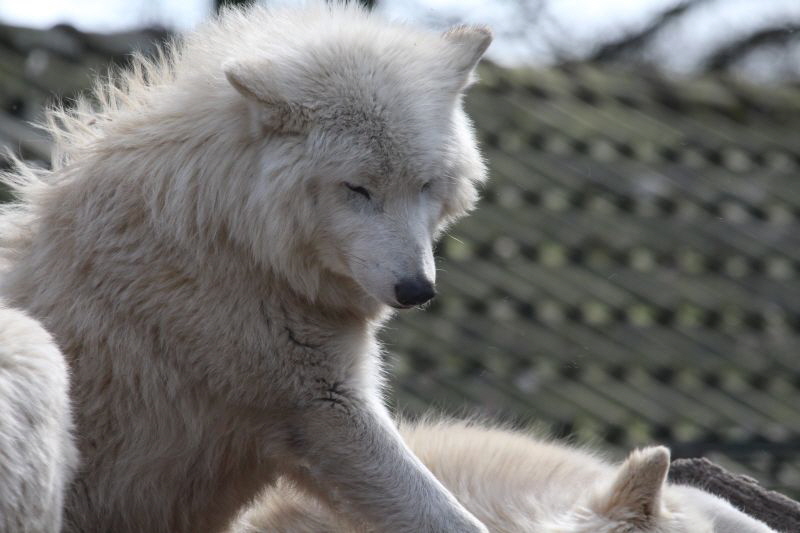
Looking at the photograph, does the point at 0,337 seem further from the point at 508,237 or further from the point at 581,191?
the point at 581,191

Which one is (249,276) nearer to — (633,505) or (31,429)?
(31,429)

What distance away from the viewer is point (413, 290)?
13.9 ft

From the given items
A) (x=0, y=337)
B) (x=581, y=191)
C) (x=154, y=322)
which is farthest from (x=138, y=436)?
(x=581, y=191)

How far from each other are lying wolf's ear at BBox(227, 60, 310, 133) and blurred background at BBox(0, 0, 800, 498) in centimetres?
397

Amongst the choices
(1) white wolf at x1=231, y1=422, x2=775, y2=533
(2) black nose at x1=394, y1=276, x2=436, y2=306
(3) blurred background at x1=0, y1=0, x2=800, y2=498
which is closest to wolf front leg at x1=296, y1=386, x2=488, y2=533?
(1) white wolf at x1=231, y1=422, x2=775, y2=533

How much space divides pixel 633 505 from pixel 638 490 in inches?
2.4

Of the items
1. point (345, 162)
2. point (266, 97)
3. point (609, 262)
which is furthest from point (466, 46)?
point (609, 262)

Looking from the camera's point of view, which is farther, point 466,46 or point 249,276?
point 466,46

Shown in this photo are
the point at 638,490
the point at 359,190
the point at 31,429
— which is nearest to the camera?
the point at 31,429

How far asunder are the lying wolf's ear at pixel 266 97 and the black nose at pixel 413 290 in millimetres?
634

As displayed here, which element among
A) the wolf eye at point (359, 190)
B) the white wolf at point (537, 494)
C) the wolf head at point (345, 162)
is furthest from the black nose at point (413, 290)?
the white wolf at point (537, 494)

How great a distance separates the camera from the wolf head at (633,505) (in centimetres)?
410

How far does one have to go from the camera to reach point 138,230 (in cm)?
443

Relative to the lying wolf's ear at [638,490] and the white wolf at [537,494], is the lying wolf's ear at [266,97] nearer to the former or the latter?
A: the white wolf at [537,494]
